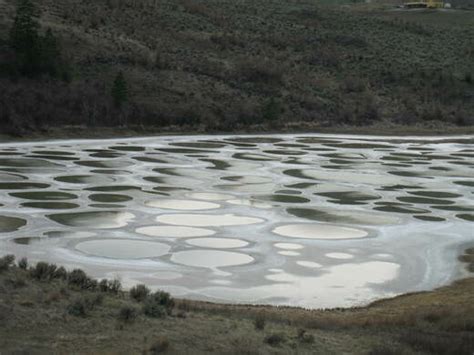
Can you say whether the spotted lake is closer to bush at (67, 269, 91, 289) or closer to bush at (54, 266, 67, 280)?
bush at (54, 266, 67, 280)

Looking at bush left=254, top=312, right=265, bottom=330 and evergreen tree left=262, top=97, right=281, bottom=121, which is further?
evergreen tree left=262, top=97, right=281, bottom=121

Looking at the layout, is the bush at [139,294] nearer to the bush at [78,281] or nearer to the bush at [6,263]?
the bush at [78,281]

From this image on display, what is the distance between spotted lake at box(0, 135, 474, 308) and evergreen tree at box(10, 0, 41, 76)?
1296 centimetres

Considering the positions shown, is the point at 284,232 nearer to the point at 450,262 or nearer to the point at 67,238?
the point at 450,262

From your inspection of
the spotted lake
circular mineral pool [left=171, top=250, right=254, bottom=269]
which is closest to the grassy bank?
the spotted lake

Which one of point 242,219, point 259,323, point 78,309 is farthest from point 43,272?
point 242,219

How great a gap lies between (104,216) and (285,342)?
1273cm

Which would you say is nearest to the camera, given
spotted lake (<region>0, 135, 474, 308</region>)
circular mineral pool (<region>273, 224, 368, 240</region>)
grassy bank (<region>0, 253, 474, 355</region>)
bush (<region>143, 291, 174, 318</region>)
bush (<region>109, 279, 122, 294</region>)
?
grassy bank (<region>0, 253, 474, 355</region>)

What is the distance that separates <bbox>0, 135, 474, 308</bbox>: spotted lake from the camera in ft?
56.4

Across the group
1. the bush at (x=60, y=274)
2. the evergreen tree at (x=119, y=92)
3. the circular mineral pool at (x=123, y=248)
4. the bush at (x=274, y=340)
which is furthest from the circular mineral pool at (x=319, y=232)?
the evergreen tree at (x=119, y=92)

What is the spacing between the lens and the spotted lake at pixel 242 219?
17.2 m

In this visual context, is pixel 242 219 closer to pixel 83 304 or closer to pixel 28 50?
pixel 83 304

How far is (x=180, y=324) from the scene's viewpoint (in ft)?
38.1

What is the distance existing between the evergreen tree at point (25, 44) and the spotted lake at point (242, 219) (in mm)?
12960
